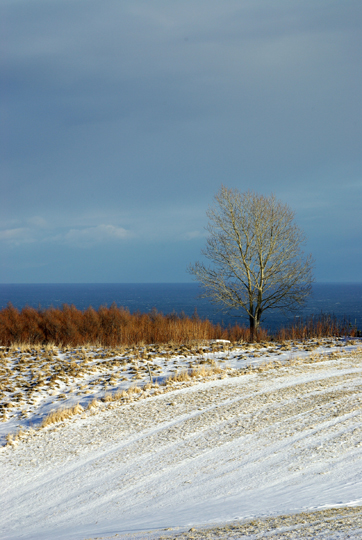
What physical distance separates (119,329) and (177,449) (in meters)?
13.7

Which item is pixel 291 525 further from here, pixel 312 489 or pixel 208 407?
pixel 208 407

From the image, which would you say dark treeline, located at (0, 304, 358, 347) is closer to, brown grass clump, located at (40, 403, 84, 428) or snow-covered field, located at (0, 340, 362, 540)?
snow-covered field, located at (0, 340, 362, 540)

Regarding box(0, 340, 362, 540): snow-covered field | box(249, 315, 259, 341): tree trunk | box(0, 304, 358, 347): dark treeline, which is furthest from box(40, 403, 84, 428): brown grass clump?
box(249, 315, 259, 341): tree trunk

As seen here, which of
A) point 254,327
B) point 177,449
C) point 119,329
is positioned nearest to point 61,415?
point 177,449

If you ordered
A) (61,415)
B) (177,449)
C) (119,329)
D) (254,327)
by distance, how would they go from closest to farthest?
(177,449) < (61,415) < (119,329) < (254,327)

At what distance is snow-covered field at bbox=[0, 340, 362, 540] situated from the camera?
17.6ft

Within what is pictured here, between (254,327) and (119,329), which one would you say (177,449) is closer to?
(119,329)

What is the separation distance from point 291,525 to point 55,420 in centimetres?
603

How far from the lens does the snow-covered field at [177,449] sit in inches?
211

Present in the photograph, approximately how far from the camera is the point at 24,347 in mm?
16062

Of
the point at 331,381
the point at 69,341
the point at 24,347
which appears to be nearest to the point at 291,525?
the point at 331,381

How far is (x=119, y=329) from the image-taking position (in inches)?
818

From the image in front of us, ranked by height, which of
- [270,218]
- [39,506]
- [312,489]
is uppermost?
[270,218]

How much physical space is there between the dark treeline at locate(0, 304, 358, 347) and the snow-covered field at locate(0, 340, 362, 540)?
589 centimetres
